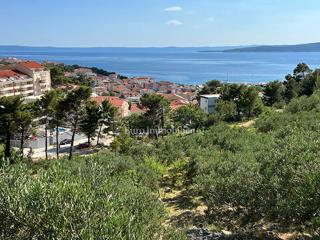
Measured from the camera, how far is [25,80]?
70.6 metres

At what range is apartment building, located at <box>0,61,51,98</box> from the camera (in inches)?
2648

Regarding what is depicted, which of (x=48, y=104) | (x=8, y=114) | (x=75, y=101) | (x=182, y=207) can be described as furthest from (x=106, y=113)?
(x=182, y=207)

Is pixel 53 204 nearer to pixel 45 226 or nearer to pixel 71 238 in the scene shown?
pixel 45 226

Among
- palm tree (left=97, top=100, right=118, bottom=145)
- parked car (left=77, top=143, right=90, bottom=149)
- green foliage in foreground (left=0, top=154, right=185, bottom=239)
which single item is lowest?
parked car (left=77, top=143, right=90, bottom=149)

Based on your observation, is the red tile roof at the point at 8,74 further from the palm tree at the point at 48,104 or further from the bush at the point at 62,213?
the bush at the point at 62,213

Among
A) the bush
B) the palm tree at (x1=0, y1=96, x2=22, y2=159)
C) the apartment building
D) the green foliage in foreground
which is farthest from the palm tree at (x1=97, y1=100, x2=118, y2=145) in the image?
the apartment building

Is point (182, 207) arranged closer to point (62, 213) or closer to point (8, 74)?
point (62, 213)

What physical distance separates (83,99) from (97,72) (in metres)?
125

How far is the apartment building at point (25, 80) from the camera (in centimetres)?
6725

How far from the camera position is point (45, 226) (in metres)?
6.92

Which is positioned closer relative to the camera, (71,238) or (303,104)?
(71,238)

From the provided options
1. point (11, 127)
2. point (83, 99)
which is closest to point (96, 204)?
point (11, 127)

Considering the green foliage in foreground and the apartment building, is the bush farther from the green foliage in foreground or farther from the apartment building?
the apartment building

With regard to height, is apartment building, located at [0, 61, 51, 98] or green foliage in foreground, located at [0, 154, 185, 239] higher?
green foliage in foreground, located at [0, 154, 185, 239]
